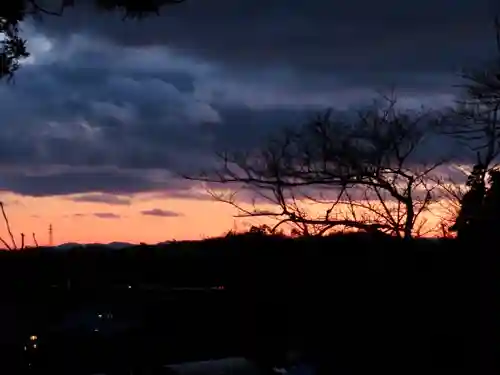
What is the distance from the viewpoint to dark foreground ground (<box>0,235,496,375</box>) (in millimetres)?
9367

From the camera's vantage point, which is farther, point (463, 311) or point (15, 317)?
point (15, 317)

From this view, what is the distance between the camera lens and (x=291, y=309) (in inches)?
403

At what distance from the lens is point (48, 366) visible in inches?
Answer: 411

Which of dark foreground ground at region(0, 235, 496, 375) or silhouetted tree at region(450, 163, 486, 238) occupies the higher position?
silhouetted tree at region(450, 163, 486, 238)

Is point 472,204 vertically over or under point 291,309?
over

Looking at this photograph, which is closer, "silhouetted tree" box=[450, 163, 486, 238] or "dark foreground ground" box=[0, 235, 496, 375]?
"dark foreground ground" box=[0, 235, 496, 375]

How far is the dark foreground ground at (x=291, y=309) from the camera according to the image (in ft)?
30.7

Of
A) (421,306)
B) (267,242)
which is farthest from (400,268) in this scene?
(267,242)

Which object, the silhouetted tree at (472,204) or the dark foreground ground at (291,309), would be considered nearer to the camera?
the dark foreground ground at (291,309)

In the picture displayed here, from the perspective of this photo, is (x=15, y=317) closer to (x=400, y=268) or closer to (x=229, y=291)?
(x=229, y=291)

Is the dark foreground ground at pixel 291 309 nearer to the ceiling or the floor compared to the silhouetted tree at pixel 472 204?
nearer to the floor

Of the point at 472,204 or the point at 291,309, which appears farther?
the point at 472,204

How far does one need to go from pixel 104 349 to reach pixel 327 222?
9.21m

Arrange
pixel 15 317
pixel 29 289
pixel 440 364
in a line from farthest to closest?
pixel 29 289, pixel 15 317, pixel 440 364
